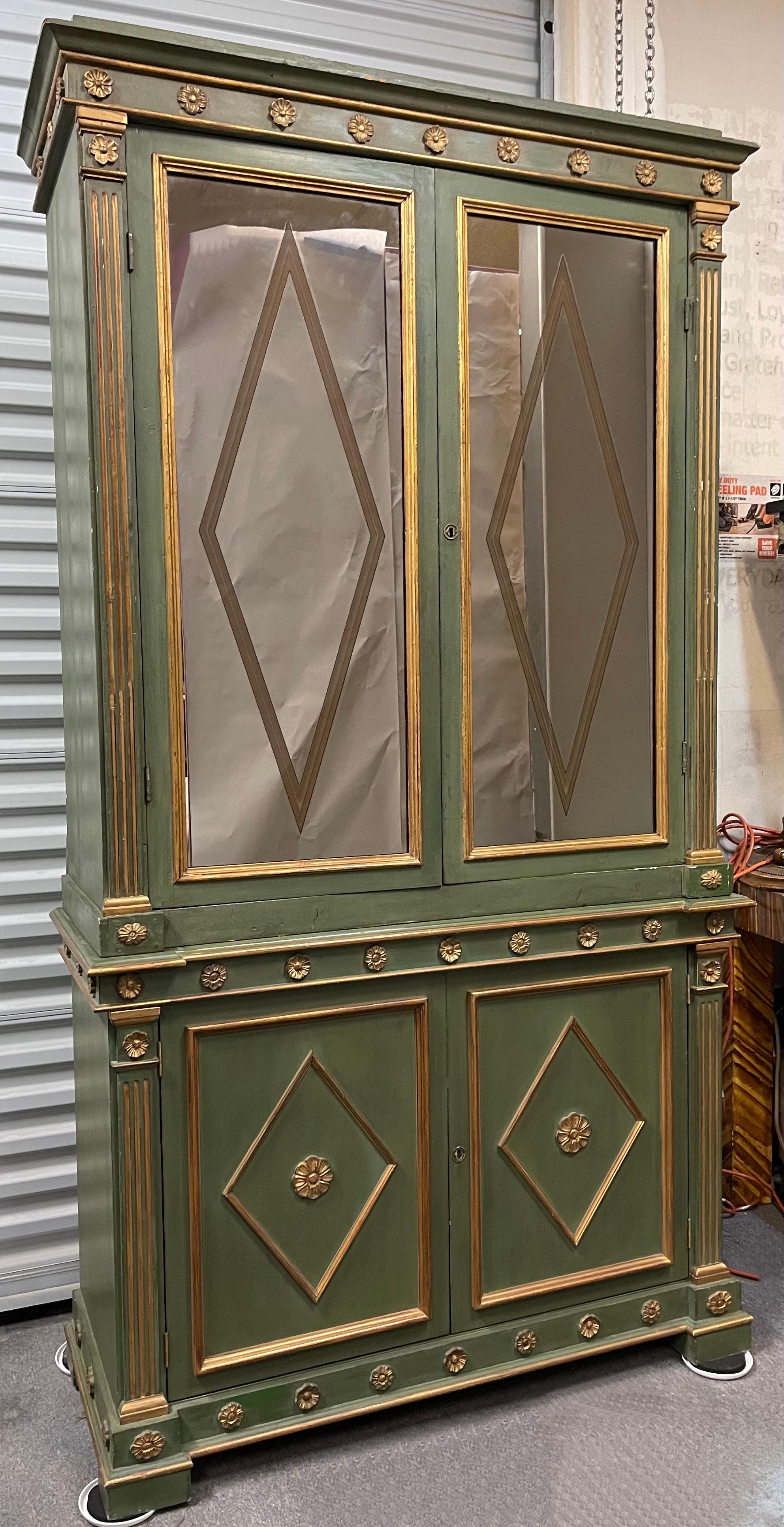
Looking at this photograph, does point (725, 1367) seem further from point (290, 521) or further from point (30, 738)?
point (30, 738)

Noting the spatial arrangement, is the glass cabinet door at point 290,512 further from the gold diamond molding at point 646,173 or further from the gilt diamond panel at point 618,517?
the gold diamond molding at point 646,173

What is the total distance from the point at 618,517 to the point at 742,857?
1129mm

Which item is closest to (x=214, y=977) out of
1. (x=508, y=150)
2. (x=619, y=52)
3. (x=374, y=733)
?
(x=374, y=733)

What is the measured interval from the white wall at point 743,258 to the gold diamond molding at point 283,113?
1.25m

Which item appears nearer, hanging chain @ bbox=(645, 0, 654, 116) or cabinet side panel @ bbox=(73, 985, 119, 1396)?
cabinet side panel @ bbox=(73, 985, 119, 1396)

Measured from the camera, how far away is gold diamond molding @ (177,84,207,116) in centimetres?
184

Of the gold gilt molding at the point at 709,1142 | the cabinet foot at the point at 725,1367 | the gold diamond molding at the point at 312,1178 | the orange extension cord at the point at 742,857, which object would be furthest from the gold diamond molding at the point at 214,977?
the orange extension cord at the point at 742,857

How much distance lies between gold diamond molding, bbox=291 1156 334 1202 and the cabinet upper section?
1730 millimetres

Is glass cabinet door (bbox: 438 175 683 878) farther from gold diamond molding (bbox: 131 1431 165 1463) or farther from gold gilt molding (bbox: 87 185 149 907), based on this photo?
gold diamond molding (bbox: 131 1431 165 1463)

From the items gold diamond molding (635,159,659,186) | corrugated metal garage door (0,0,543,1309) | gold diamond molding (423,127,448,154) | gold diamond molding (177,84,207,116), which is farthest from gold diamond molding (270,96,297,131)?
corrugated metal garage door (0,0,543,1309)

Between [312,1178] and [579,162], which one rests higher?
[579,162]

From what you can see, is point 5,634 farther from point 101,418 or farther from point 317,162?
point 317,162

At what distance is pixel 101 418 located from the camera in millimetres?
1834

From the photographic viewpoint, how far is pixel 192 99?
1847 mm
